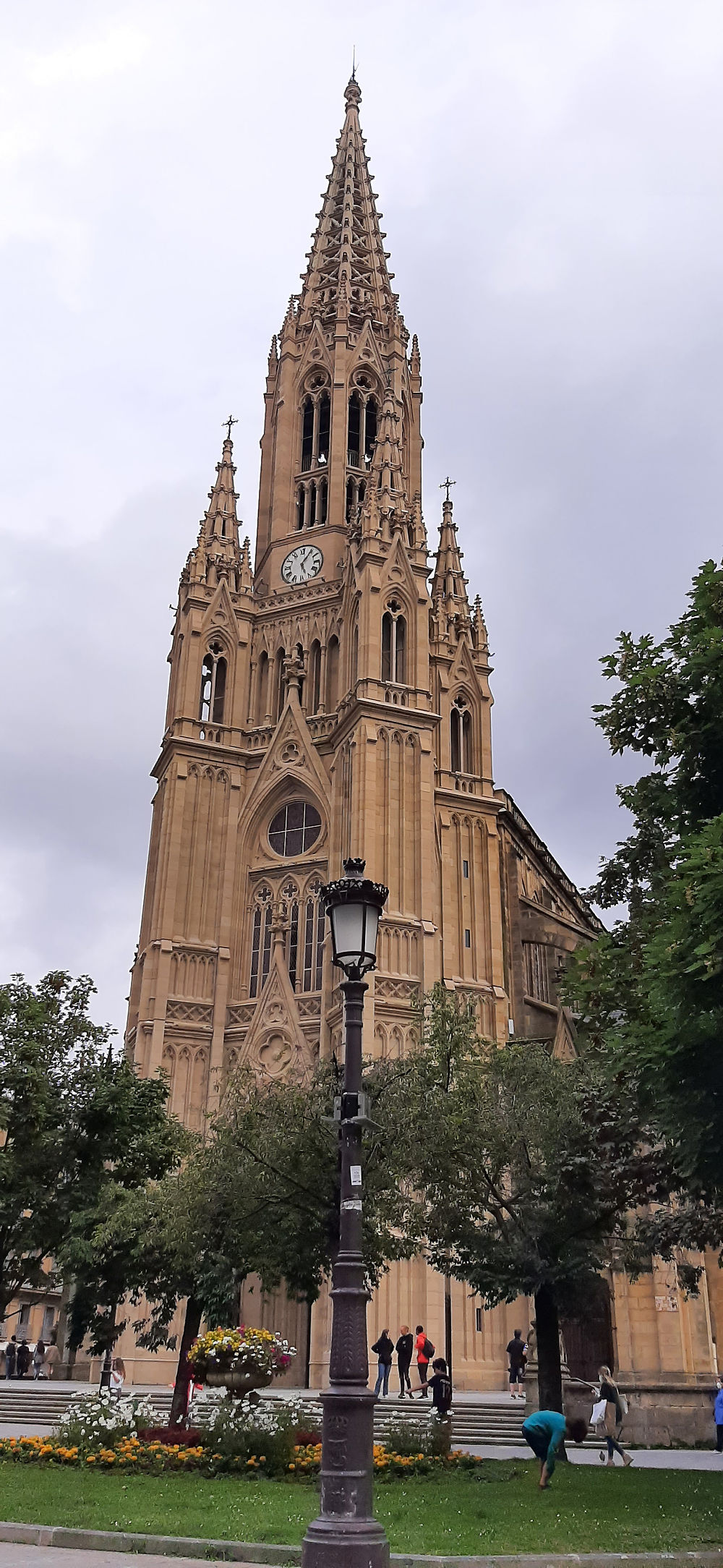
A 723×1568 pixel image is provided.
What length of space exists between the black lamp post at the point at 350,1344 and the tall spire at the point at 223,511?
43418mm

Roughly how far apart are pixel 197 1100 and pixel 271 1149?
68.9 ft

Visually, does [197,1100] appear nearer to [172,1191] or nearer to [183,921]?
[183,921]

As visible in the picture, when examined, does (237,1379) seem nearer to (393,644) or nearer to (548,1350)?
(548,1350)

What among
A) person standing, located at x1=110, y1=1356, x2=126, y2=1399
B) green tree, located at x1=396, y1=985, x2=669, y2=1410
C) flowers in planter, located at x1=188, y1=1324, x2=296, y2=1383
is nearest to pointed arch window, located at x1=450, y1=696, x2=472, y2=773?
person standing, located at x1=110, y1=1356, x2=126, y2=1399

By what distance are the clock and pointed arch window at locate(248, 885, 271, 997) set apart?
46.0ft

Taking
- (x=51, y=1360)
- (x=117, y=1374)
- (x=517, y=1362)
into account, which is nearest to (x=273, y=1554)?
(x=517, y=1362)

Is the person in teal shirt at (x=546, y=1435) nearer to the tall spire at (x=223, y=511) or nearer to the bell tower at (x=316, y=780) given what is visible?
the bell tower at (x=316, y=780)

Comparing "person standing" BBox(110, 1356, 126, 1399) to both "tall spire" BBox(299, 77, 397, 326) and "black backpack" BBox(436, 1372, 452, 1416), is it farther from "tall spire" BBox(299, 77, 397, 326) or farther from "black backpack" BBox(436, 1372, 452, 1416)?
"tall spire" BBox(299, 77, 397, 326)

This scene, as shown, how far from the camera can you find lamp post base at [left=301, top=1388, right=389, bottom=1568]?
8062mm

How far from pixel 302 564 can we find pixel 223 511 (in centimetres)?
445

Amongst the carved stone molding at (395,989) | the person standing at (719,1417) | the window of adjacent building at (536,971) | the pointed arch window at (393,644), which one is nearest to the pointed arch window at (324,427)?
the pointed arch window at (393,644)

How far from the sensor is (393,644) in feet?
153

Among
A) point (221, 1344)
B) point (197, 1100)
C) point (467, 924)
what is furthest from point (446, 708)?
point (221, 1344)

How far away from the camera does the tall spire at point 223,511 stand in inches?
2074
